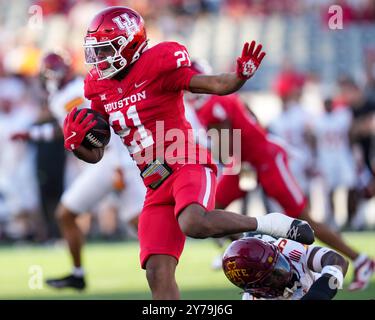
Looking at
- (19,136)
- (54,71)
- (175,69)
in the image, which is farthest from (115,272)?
(175,69)

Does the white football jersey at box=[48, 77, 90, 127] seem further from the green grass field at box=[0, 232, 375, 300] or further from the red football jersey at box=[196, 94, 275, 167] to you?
the green grass field at box=[0, 232, 375, 300]

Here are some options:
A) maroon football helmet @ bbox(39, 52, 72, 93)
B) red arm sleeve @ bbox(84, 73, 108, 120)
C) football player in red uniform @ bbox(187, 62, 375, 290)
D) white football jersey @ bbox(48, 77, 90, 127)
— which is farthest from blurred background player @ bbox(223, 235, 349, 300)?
maroon football helmet @ bbox(39, 52, 72, 93)

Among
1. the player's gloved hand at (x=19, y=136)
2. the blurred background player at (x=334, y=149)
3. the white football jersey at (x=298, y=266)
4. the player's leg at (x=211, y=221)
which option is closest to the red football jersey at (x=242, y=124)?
the player's gloved hand at (x=19, y=136)

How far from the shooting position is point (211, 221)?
18.4 feet

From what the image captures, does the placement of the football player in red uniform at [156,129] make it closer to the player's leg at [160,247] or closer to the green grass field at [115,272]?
the player's leg at [160,247]

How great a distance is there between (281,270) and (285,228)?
0.63 meters

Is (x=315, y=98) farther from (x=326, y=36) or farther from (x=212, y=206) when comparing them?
(x=212, y=206)

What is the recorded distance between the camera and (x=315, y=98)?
1720 centimetres

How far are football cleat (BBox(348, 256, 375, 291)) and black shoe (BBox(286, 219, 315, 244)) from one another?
2185 mm

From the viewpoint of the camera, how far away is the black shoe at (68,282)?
8133mm

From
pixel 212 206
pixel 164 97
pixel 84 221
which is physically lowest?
pixel 84 221

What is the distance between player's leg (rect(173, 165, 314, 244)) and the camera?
5562 mm
